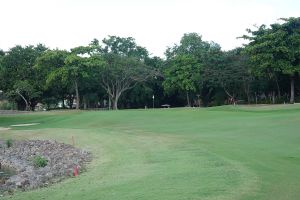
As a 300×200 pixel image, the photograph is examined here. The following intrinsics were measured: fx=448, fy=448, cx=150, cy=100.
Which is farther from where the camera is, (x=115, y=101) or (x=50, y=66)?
(x=115, y=101)

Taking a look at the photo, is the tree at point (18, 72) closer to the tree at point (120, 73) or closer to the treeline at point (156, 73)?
the treeline at point (156, 73)

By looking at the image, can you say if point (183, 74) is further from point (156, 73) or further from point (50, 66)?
point (50, 66)

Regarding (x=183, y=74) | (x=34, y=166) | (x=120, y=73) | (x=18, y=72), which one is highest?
(x=18, y=72)

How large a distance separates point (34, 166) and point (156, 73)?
6376 cm

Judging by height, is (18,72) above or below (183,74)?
above

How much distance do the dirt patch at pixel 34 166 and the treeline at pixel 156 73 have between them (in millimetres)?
40469

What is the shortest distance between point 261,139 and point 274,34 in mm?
42730

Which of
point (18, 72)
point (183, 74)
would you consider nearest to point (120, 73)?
point (183, 74)

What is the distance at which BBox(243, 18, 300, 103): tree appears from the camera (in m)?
62.1

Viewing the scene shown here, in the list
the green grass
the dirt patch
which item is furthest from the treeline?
the dirt patch

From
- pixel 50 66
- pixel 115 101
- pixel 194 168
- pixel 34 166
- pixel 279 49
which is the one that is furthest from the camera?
pixel 115 101

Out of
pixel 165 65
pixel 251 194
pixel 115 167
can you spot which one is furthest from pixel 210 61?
pixel 251 194

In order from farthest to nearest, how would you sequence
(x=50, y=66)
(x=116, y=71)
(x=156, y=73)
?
(x=156, y=73) → (x=116, y=71) → (x=50, y=66)

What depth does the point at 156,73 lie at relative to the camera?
8375 centimetres
